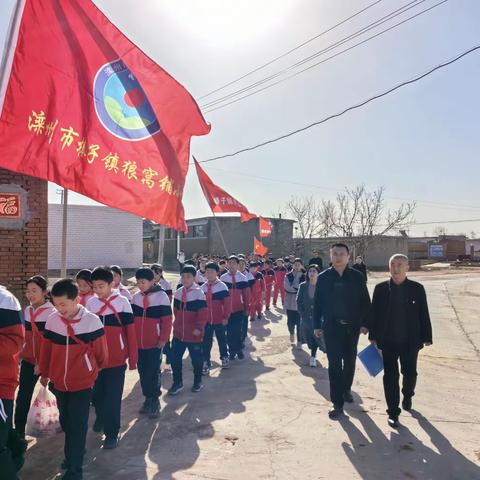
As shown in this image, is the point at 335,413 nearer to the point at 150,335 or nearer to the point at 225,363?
the point at 150,335

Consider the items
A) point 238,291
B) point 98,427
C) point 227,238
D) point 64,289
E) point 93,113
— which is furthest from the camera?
point 227,238

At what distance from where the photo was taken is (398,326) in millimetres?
5066

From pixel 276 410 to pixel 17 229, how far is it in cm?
503

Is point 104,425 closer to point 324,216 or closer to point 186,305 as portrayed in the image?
point 186,305

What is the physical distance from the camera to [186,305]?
20.5ft

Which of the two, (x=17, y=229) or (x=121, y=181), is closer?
(x=121, y=181)

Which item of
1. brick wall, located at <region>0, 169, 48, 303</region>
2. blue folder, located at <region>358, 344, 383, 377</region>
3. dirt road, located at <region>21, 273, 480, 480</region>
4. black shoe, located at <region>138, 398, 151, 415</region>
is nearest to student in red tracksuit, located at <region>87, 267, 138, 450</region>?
dirt road, located at <region>21, 273, 480, 480</region>

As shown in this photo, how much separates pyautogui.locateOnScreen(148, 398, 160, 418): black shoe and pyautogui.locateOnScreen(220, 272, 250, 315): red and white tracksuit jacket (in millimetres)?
3111

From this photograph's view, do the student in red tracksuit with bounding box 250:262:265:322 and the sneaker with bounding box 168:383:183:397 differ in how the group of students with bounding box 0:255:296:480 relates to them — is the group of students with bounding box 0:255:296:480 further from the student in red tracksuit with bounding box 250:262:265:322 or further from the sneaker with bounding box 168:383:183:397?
the student in red tracksuit with bounding box 250:262:265:322

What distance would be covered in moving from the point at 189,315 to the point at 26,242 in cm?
329

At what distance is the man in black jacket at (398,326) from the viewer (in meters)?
5.05

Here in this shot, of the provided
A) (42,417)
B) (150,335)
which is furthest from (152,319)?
(42,417)

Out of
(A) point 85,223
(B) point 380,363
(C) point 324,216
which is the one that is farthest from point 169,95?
(C) point 324,216

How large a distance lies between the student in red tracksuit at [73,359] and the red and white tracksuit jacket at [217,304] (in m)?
3.51
